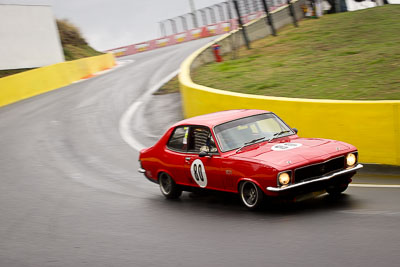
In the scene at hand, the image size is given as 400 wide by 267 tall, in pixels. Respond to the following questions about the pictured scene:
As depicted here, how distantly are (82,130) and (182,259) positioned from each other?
1250cm

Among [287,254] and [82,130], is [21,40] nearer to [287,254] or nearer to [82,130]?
[82,130]

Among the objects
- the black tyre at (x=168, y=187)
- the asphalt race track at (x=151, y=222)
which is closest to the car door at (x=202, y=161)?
the asphalt race track at (x=151, y=222)

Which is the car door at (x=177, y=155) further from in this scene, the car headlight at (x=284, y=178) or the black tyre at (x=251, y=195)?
the car headlight at (x=284, y=178)

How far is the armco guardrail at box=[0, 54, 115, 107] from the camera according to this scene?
88.2 feet

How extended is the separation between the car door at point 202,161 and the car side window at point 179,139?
95 mm

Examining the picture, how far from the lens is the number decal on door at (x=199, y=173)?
8523 millimetres

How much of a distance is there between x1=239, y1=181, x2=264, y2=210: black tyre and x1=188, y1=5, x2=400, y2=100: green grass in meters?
6.10

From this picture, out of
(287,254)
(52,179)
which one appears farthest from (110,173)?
(287,254)

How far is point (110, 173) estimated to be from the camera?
12219 millimetres

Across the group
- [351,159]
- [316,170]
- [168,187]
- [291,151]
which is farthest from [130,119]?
[316,170]

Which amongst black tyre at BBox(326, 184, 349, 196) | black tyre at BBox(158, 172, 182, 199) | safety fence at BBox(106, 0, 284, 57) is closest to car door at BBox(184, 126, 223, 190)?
black tyre at BBox(158, 172, 182, 199)

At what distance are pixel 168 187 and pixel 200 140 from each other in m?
1.24

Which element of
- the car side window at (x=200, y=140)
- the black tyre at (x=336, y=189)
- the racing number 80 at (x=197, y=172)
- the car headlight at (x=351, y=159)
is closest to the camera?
the car headlight at (x=351, y=159)

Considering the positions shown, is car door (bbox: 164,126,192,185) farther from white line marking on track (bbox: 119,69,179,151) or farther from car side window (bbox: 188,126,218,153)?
white line marking on track (bbox: 119,69,179,151)
